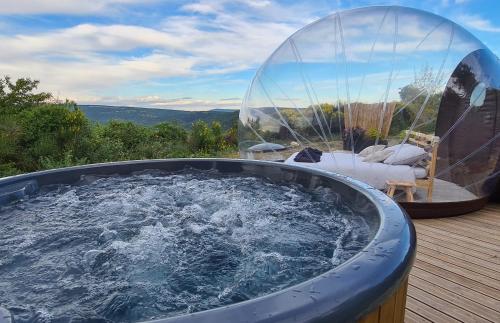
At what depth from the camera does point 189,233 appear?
2348mm

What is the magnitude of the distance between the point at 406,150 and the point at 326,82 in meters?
1.21

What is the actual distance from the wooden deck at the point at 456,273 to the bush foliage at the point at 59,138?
4.73 m

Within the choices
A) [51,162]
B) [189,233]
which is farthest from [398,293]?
[51,162]

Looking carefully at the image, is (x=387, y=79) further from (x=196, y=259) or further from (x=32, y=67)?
(x=32, y=67)

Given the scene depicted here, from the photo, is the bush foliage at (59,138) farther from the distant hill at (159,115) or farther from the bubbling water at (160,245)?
the bubbling water at (160,245)

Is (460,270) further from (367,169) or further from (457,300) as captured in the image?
(367,169)

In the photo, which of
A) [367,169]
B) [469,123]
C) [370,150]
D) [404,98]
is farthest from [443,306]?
[469,123]

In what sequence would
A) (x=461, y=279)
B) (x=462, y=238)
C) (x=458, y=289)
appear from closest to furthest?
(x=458, y=289) < (x=461, y=279) < (x=462, y=238)

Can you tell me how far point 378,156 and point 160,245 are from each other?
9.09ft

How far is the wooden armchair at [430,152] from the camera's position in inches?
150

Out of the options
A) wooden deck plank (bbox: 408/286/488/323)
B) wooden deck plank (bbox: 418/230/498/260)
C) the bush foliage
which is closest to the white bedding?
wooden deck plank (bbox: 418/230/498/260)

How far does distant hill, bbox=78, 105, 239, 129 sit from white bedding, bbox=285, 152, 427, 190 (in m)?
3.88

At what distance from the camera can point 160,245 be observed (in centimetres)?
213

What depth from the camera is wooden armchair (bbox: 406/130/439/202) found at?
3809 millimetres
